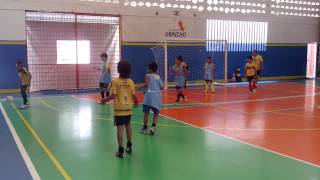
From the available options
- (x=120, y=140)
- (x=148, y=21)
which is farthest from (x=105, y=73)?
(x=148, y=21)

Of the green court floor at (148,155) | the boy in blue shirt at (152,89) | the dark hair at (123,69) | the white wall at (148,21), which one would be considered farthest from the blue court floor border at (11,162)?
the white wall at (148,21)

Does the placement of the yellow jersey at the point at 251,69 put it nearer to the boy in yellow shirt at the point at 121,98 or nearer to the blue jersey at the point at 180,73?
the blue jersey at the point at 180,73

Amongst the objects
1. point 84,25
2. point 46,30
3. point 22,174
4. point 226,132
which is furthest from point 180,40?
point 22,174

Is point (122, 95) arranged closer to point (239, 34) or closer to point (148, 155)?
point (148, 155)

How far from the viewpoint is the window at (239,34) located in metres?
21.1

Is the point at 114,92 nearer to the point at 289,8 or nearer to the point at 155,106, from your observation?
the point at 155,106

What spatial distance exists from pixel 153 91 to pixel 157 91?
98 millimetres

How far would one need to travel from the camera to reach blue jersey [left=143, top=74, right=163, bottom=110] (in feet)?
27.0

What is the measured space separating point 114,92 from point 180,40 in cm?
1353

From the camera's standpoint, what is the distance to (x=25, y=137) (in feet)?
26.6

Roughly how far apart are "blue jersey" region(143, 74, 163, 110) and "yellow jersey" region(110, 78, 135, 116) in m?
1.51

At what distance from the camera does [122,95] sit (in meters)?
6.62

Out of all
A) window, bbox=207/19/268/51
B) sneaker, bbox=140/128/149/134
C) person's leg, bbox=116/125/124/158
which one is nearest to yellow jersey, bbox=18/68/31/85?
sneaker, bbox=140/128/149/134

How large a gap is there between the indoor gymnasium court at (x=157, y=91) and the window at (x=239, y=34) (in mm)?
64
